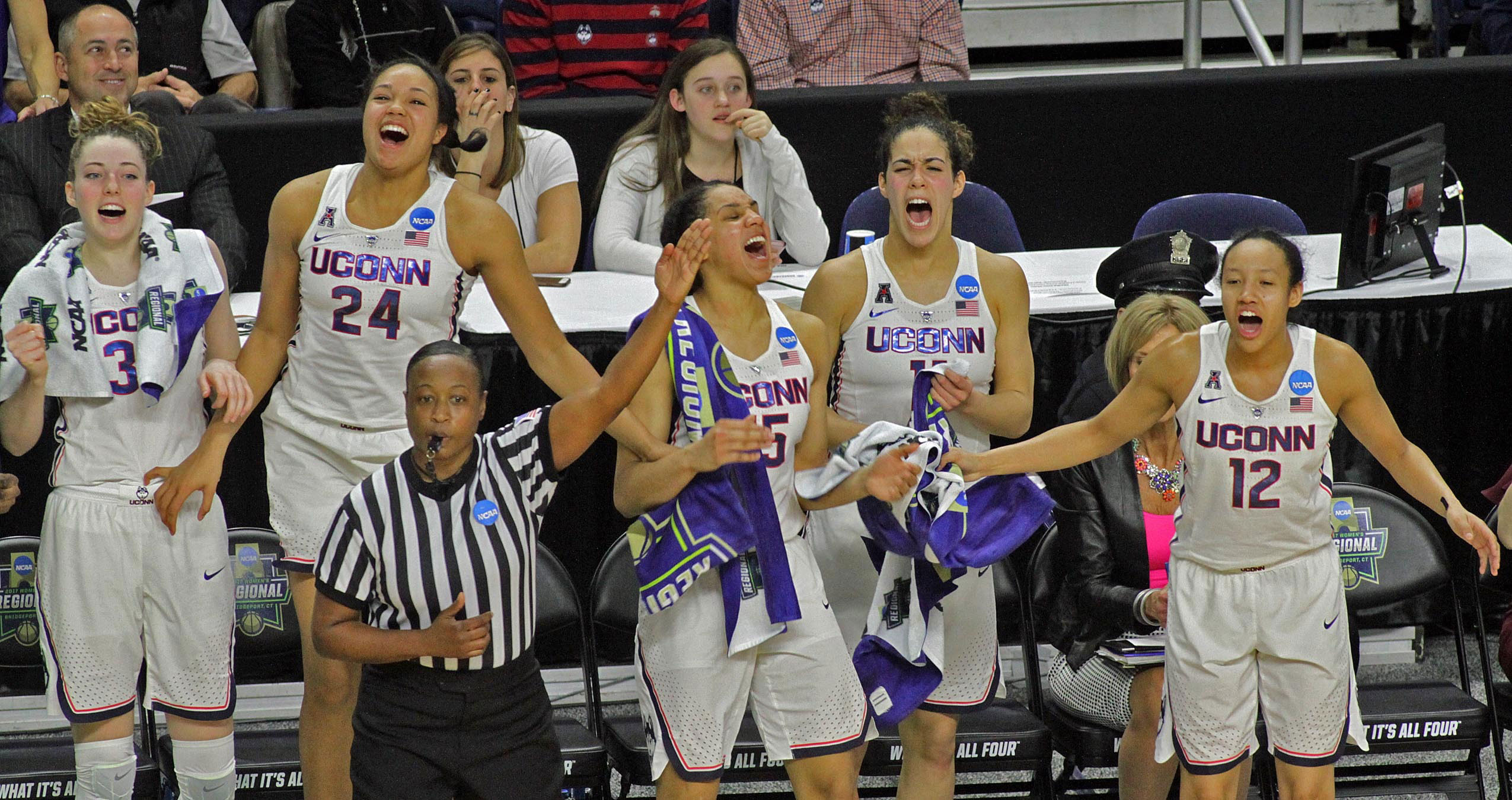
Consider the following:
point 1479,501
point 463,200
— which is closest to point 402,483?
point 463,200

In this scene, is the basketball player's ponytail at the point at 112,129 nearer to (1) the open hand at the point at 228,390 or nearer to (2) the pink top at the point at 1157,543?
(1) the open hand at the point at 228,390

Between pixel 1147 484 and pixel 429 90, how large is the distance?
74.2 inches

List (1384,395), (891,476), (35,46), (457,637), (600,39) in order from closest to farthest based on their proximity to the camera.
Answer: (457,637) < (891,476) < (1384,395) < (35,46) < (600,39)

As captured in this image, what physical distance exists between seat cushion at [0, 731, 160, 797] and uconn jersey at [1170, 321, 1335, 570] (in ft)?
7.81

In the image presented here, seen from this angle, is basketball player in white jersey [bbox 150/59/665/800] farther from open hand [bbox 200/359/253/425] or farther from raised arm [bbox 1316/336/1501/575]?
raised arm [bbox 1316/336/1501/575]

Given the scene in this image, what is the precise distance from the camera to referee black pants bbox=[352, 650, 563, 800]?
304 cm

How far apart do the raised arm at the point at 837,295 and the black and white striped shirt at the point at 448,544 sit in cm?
82

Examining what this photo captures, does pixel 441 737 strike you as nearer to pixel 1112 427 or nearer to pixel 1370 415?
pixel 1112 427

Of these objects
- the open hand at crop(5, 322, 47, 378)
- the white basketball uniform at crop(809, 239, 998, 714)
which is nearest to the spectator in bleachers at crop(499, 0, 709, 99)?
the white basketball uniform at crop(809, 239, 998, 714)

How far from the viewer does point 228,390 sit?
3375mm

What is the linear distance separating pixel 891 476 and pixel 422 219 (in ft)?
3.68

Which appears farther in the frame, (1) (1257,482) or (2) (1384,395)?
(2) (1384,395)

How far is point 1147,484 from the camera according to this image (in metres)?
3.98

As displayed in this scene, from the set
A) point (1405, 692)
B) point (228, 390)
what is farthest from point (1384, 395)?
point (228, 390)
